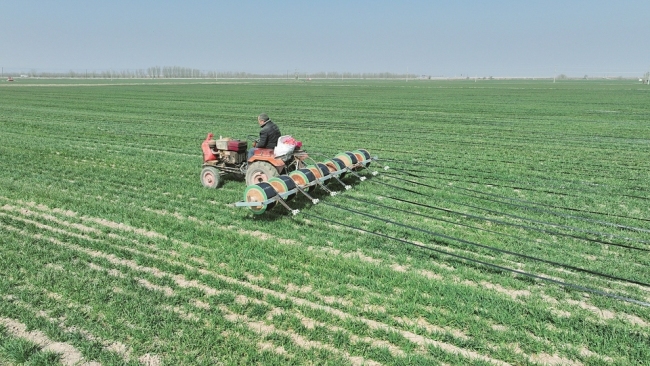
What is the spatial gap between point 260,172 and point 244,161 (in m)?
1.00

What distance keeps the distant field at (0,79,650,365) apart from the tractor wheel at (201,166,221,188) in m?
0.24

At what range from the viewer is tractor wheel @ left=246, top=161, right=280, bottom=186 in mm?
8312

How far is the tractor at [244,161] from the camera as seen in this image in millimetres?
8396

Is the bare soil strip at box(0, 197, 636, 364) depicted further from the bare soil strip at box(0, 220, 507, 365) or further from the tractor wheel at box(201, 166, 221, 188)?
the tractor wheel at box(201, 166, 221, 188)

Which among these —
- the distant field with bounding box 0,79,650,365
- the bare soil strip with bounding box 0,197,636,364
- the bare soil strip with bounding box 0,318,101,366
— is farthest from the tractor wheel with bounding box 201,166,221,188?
the bare soil strip with bounding box 0,318,101,366

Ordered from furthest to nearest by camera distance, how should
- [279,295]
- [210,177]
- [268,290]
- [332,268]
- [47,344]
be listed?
[210,177] < [332,268] < [268,290] < [279,295] < [47,344]

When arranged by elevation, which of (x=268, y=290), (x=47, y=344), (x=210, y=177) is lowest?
(x=47, y=344)

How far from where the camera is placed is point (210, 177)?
29.9 ft

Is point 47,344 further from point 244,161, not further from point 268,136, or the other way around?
point 244,161

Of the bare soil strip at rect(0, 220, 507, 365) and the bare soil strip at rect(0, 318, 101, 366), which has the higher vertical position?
the bare soil strip at rect(0, 220, 507, 365)

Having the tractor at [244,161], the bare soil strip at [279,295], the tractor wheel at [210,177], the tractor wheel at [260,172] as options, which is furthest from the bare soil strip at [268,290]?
the tractor wheel at [210,177]

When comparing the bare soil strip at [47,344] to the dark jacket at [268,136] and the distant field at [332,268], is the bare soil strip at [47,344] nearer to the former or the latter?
the distant field at [332,268]

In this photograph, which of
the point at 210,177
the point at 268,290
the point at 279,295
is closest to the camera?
the point at 279,295

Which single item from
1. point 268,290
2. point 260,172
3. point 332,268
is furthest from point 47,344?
point 260,172
